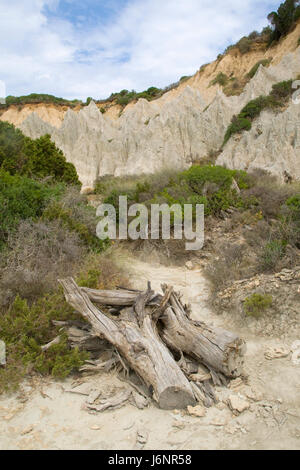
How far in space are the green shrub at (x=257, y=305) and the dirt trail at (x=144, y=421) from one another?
1.06 meters

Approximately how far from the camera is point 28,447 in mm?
2555

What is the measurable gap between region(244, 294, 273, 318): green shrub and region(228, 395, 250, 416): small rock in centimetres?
168

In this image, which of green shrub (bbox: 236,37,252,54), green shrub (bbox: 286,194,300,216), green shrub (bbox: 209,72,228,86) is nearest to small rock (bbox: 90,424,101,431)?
green shrub (bbox: 286,194,300,216)

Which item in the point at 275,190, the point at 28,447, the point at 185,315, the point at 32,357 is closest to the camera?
the point at 28,447

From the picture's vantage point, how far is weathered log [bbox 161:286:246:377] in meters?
3.43

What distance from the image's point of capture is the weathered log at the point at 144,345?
9.94 feet

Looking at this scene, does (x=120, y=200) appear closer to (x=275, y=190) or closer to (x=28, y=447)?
(x=275, y=190)

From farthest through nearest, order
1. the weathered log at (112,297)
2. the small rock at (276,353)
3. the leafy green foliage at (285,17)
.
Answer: the leafy green foliage at (285,17) < the weathered log at (112,297) < the small rock at (276,353)

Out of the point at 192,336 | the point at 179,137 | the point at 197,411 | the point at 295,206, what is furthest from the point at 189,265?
the point at 179,137

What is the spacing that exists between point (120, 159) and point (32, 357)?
2237 cm

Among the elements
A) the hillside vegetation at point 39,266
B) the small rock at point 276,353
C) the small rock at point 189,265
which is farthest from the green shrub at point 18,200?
the small rock at point 276,353

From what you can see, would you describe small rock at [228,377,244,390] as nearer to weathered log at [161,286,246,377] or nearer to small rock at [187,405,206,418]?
weathered log at [161,286,246,377]

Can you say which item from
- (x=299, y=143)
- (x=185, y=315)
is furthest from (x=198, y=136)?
(x=185, y=315)

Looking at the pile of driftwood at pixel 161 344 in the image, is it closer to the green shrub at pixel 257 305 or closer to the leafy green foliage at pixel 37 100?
the green shrub at pixel 257 305
